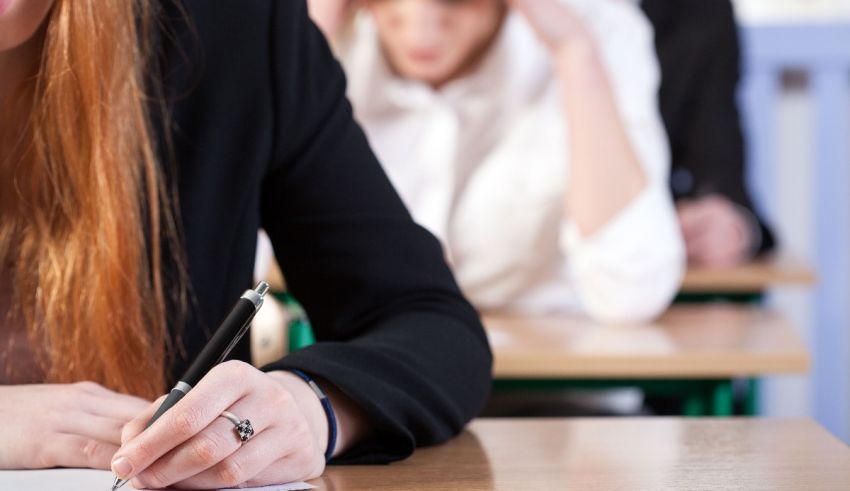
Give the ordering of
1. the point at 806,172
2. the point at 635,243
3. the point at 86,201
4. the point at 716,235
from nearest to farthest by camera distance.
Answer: the point at 86,201, the point at 635,243, the point at 716,235, the point at 806,172

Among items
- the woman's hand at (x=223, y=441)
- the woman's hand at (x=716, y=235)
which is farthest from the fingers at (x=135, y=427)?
the woman's hand at (x=716, y=235)

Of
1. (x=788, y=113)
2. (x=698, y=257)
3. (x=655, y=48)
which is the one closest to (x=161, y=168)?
(x=698, y=257)

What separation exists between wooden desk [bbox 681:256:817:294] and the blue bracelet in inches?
55.3

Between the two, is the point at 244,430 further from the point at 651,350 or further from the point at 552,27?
the point at 552,27

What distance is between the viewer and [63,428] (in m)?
0.72

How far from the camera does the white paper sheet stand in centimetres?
65

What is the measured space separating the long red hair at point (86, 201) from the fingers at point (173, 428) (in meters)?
0.22

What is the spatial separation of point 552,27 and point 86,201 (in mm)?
1217

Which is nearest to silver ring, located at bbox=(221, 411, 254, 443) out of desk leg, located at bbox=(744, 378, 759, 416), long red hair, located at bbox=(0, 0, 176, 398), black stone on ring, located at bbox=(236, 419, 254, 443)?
black stone on ring, located at bbox=(236, 419, 254, 443)

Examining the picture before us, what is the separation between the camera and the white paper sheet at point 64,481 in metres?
0.65

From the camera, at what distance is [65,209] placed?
0.84 metres

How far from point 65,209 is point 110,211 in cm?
3

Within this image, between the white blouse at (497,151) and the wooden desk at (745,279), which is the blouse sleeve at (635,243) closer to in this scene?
the white blouse at (497,151)

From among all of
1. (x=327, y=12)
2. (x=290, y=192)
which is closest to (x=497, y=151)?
(x=327, y=12)
